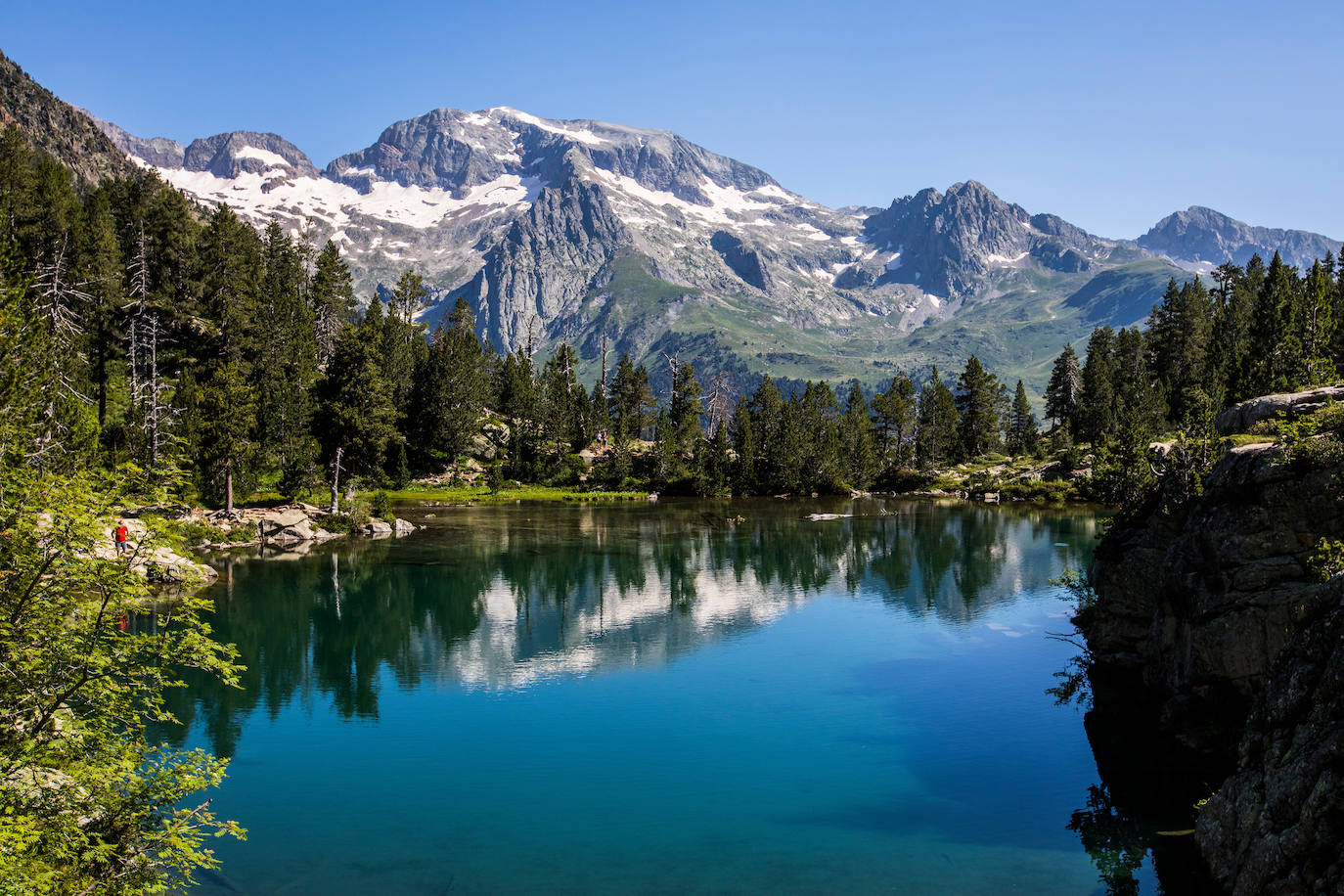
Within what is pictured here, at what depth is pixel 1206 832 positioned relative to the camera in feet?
72.1

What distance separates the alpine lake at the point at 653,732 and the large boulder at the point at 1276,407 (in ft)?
45.5

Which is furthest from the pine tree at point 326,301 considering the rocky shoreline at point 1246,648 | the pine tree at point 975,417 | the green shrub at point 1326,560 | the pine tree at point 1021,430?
the pine tree at point 1021,430

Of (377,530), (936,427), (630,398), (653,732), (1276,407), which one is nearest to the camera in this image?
(1276,407)

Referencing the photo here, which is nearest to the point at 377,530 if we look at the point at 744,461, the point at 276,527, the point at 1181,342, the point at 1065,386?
the point at 276,527

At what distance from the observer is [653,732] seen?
35656 mm

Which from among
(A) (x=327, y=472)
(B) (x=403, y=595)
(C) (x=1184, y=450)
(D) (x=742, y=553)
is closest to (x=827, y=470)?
(D) (x=742, y=553)

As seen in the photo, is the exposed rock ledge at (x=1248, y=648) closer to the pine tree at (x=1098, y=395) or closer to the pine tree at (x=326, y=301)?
the pine tree at (x=1098, y=395)

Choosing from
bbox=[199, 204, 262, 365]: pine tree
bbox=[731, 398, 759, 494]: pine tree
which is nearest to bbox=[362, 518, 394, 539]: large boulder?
bbox=[199, 204, 262, 365]: pine tree

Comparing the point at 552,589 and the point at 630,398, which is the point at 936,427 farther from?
the point at 552,589

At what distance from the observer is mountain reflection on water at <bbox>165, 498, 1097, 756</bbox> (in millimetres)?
45062

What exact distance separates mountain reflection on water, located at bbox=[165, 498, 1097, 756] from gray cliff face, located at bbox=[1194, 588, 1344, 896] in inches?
1232

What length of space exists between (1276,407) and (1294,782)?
63.1 feet

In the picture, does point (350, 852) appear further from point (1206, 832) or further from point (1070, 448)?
point (1070, 448)

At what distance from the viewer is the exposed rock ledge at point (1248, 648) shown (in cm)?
1738
